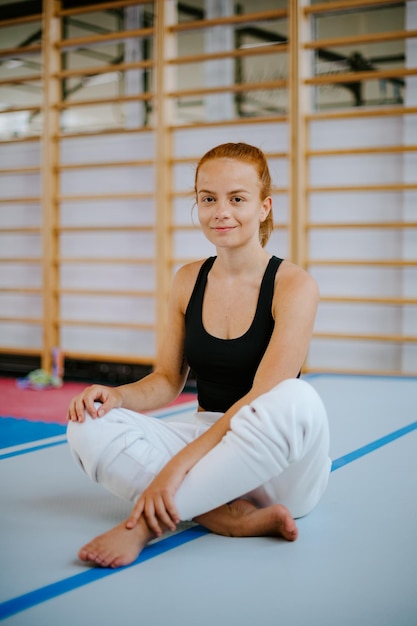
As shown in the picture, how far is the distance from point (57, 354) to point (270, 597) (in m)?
3.93

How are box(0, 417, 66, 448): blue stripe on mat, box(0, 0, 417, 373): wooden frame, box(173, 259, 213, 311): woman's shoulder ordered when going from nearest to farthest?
box(173, 259, 213, 311): woman's shoulder, box(0, 417, 66, 448): blue stripe on mat, box(0, 0, 417, 373): wooden frame

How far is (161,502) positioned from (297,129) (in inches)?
132

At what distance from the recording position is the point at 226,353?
1739mm

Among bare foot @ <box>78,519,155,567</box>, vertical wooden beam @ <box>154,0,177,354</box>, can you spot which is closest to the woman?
bare foot @ <box>78,519,155,567</box>

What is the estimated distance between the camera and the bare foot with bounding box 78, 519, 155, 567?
141cm

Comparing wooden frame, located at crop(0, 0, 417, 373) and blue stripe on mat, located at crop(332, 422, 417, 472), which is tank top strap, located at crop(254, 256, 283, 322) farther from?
wooden frame, located at crop(0, 0, 417, 373)

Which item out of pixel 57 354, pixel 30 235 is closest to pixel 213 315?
pixel 57 354

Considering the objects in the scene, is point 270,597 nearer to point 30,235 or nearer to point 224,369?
point 224,369

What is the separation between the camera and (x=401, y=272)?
14.2 ft

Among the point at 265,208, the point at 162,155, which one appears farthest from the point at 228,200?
the point at 162,155

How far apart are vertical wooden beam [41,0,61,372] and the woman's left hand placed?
3.85 meters

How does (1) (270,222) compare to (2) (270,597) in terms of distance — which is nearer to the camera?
(2) (270,597)

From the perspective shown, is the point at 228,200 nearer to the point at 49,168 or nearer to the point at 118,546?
the point at 118,546

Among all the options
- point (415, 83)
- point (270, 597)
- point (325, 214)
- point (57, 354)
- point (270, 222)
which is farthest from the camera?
point (57, 354)
